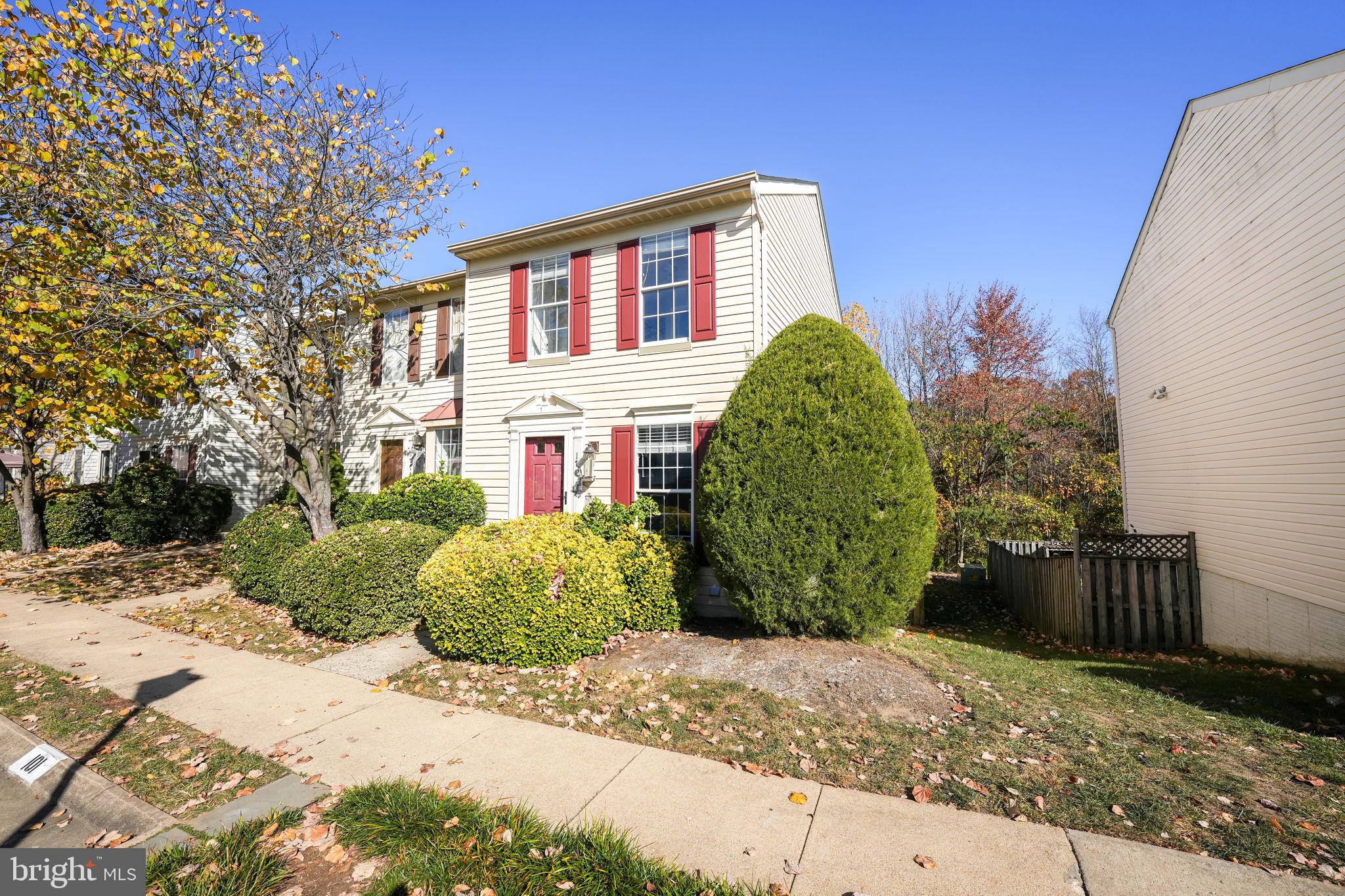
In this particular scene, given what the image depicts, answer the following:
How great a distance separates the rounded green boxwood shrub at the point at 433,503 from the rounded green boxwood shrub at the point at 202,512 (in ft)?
29.2

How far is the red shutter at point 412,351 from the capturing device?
13539mm

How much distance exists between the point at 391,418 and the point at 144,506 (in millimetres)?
7992

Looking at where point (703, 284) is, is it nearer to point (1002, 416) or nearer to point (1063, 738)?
point (1063, 738)

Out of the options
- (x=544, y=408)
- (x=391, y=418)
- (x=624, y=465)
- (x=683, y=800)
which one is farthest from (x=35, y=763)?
(x=391, y=418)

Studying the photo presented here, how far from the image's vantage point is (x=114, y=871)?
3.04 metres

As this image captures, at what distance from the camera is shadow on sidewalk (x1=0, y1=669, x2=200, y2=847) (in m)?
3.60

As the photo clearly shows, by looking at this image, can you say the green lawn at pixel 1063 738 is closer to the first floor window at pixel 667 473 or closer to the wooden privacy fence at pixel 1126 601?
the wooden privacy fence at pixel 1126 601

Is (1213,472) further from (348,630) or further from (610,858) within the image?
(348,630)

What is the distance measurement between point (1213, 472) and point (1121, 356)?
5.10 m

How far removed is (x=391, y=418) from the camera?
13656 mm

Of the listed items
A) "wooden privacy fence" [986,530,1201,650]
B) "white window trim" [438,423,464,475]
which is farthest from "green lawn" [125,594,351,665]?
"wooden privacy fence" [986,530,1201,650]

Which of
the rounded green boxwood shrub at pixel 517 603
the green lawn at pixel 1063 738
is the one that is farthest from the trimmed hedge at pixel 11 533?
the green lawn at pixel 1063 738

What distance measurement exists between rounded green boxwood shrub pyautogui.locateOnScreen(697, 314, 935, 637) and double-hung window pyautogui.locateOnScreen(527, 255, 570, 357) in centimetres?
521

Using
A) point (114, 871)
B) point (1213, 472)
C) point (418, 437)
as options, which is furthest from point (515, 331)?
point (1213, 472)
